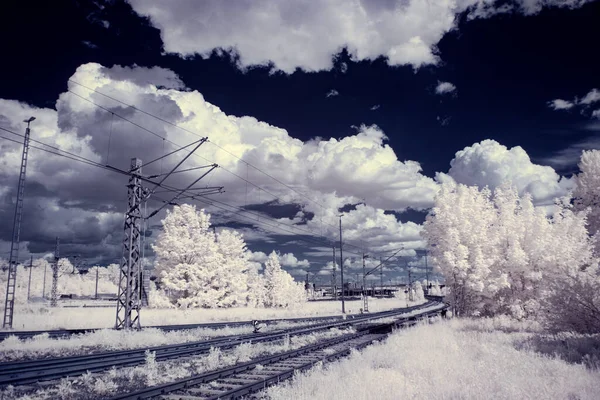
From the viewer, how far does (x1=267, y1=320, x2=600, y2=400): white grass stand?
29.6ft

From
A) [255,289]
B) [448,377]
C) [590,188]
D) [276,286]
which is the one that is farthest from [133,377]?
[276,286]

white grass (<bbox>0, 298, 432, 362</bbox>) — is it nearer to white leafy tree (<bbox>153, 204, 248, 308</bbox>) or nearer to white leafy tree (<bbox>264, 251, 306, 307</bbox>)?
white leafy tree (<bbox>153, 204, 248, 308</bbox>)

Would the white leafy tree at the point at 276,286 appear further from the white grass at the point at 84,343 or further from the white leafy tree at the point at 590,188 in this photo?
the white leafy tree at the point at 590,188

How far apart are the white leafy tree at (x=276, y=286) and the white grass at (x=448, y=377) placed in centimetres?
5815

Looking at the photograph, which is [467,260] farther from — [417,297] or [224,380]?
[417,297]

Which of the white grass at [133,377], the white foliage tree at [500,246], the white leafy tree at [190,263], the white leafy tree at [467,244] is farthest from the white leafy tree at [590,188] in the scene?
the white leafy tree at [190,263]

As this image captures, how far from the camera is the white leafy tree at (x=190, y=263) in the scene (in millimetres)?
44188

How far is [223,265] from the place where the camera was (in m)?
49.6

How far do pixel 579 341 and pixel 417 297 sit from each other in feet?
369

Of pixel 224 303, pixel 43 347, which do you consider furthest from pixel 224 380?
pixel 224 303

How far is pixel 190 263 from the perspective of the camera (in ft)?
151

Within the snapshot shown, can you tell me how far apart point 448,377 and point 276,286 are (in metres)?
64.0

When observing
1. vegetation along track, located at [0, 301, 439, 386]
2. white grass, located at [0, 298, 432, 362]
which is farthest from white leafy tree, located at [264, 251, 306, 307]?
vegetation along track, located at [0, 301, 439, 386]

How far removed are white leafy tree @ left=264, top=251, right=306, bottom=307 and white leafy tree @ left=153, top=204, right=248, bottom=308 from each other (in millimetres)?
23750
